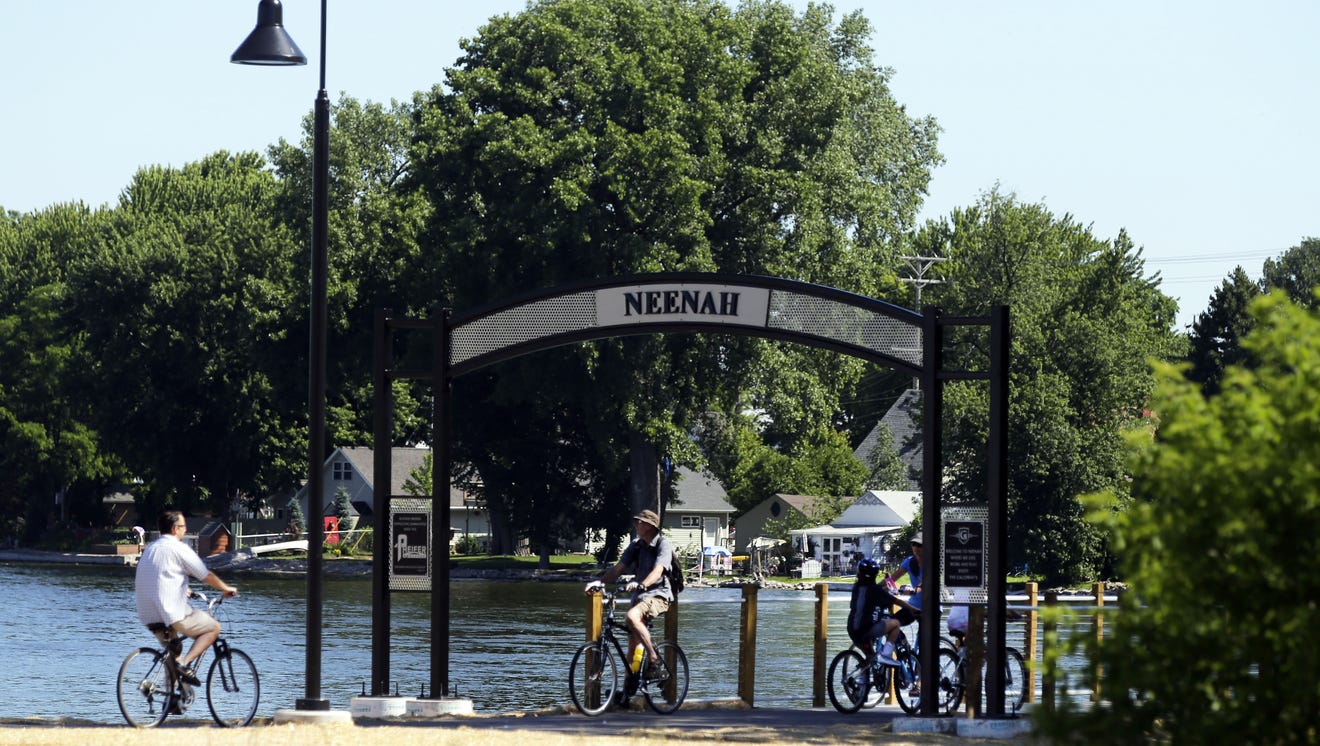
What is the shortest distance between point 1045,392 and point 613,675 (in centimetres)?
4301

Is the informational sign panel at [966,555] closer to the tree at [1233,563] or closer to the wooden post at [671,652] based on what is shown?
the wooden post at [671,652]

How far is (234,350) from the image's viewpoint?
75.4 m

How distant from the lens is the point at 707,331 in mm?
15859

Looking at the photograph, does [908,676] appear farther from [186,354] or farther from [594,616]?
[186,354]

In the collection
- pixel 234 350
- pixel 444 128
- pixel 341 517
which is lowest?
pixel 341 517

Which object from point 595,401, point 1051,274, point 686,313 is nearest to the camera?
point 686,313

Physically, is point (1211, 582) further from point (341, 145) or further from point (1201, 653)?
point (341, 145)

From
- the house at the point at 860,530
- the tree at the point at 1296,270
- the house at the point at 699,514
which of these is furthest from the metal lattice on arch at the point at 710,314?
the tree at the point at 1296,270

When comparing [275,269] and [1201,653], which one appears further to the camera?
[275,269]

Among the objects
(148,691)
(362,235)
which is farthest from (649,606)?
(362,235)

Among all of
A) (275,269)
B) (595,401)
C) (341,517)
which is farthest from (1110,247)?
(341,517)

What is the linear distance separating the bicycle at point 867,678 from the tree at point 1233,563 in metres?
9.72

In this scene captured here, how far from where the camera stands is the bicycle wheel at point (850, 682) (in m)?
17.2

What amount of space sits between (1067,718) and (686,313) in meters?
8.79
